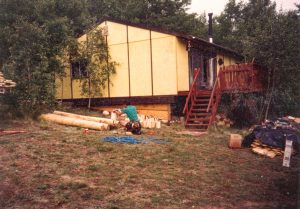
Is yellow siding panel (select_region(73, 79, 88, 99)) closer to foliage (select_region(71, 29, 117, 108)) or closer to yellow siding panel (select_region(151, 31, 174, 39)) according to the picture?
foliage (select_region(71, 29, 117, 108))

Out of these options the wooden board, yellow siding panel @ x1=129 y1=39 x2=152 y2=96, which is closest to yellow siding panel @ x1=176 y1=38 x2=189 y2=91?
the wooden board

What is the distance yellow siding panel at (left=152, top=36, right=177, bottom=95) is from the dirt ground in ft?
20.8

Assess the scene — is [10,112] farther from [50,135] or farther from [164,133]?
[164,133]

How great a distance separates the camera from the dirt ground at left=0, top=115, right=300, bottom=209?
6648 millimetres

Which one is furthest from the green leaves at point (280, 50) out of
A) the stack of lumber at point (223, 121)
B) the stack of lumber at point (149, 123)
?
the stack of lumber at point (149, 123)

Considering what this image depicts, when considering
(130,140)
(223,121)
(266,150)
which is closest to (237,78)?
(223,121)

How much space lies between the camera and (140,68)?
62.6 feet

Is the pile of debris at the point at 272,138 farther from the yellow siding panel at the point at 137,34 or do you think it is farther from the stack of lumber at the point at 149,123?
the yellow siding panel at the point at 137,34

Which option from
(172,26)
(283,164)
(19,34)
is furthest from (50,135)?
(172,26)

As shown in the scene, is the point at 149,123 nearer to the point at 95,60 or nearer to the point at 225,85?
the point at 225,85

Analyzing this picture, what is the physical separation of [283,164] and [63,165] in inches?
246

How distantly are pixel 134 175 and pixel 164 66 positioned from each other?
10896mm

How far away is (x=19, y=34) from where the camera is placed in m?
15.9

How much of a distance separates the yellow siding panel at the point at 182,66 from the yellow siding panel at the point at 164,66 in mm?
316
